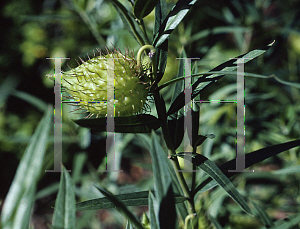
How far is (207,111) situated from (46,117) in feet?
3.27

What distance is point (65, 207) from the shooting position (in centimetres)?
48

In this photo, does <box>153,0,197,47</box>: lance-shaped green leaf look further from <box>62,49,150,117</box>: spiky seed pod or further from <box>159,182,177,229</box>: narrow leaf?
<box>159,182,177,229</box>: narrow leaf

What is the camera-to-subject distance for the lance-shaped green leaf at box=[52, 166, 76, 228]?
1.53 ft

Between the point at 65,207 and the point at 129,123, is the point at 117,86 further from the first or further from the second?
the point at 65,207

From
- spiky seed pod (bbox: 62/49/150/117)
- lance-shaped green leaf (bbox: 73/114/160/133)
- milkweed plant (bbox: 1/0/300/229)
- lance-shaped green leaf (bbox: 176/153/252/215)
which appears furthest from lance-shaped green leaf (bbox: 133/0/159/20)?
lance-shaped green leaf (bbox: 176/153/252/215)

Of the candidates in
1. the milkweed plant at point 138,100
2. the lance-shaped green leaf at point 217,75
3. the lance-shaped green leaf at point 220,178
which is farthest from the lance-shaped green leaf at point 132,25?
the lance-shaped green leaf at point 220,178

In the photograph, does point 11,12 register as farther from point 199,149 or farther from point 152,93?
point 152,93

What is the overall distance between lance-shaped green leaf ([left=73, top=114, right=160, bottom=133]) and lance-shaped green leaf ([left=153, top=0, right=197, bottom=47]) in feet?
0.54

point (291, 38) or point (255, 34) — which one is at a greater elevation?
point (291, 38)

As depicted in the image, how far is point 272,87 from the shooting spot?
1.75 m

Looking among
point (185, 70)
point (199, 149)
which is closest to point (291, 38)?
point (199, 149)

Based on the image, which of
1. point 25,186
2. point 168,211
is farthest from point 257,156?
point 25,186

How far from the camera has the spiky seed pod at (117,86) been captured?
0.61m

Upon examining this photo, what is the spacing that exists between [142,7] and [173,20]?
0.24 ft
